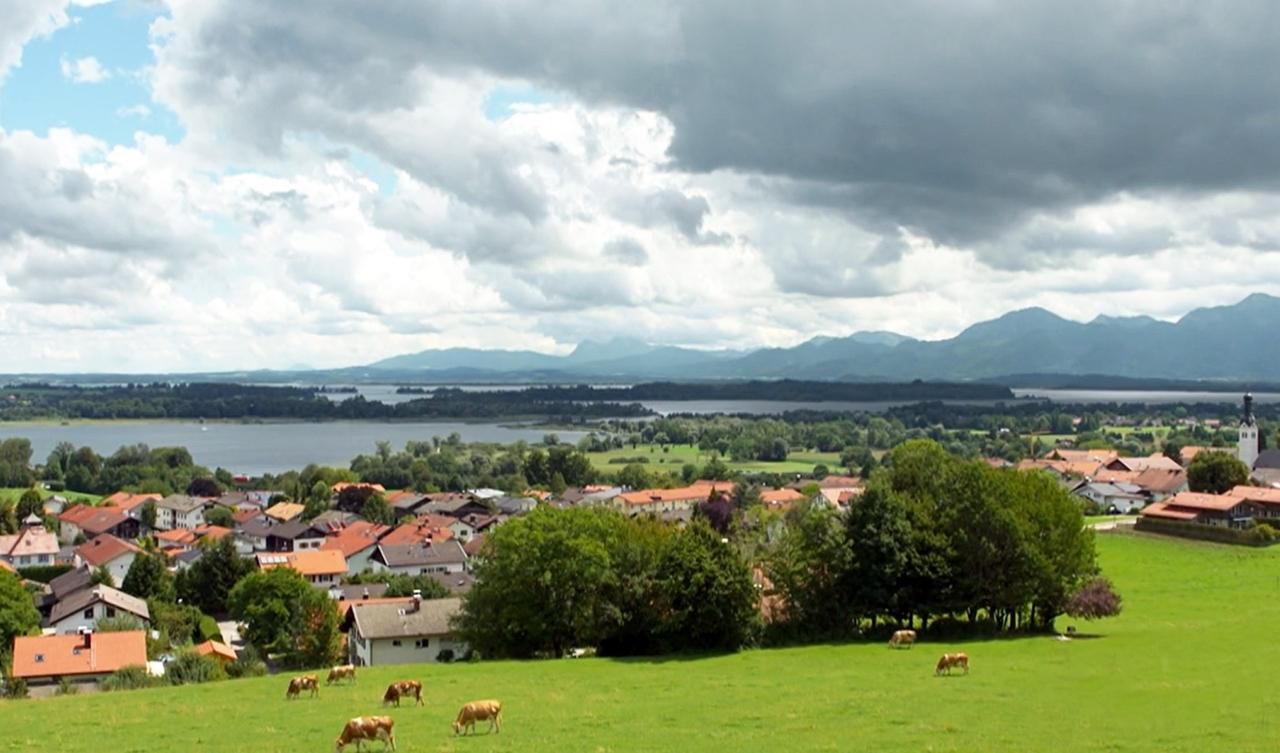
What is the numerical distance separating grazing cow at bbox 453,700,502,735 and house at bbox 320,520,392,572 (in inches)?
2034

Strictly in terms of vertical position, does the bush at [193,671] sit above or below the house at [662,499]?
above

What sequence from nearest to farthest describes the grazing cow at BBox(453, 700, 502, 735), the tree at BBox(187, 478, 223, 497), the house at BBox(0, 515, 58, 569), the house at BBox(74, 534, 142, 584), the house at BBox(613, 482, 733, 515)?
the grazing cow at BBox(453, 700, 502, 735)
the house at BBox(74, 534, 142, 584)
the house at BBox(0, 515, 58, 569)
the house at BBox(613, 482, 733, 515)
the tree at BBox(187, 478, 223, 497)

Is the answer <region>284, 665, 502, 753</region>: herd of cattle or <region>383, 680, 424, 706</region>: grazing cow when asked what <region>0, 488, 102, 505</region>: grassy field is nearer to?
<region>383, 680, 424, 706</region>: grazing cow

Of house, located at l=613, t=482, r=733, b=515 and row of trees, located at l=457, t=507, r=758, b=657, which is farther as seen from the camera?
house, located at l=613, t=482, r=733, b=515

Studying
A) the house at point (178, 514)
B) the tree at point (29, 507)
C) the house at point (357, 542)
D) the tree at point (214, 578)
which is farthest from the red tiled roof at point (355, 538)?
the tree at point (29, 507)

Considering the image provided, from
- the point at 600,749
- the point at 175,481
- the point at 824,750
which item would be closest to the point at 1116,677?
the point at 824,750

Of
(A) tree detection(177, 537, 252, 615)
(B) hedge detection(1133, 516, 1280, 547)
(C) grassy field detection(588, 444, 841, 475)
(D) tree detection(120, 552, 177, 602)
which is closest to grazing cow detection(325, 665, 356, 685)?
(A) tree detection(177, 537, 252, 615)

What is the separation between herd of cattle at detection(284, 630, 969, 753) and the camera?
723 inches

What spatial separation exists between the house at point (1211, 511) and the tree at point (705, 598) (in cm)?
4322

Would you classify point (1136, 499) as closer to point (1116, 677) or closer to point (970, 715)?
point (1116, 677)

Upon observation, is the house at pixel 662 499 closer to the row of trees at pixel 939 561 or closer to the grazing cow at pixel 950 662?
the row of trees at pixel 939 561

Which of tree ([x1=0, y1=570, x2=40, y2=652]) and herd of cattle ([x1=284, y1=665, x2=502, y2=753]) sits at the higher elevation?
herd of cattle ([x1=284, y1=665, x2=502, y2=753])

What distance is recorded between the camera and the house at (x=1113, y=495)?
93.6 m

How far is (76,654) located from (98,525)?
5887cm
